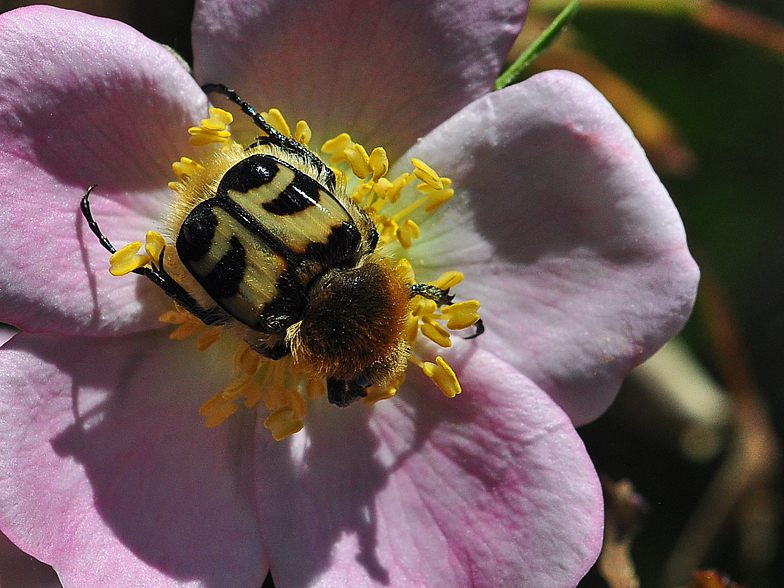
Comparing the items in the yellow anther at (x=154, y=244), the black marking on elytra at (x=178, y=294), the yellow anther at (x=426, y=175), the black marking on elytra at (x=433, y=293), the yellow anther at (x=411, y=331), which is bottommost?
the black marking on elytra at (x=178, y=294)

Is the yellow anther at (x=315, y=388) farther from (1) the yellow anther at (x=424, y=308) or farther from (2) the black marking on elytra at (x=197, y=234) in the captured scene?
(2) the black marking on elytra at (x=197, y=234)

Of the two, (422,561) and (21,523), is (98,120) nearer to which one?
(21,523)

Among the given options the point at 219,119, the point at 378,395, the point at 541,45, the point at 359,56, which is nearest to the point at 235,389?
the point at 378,395

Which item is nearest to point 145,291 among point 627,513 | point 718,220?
point 627,513

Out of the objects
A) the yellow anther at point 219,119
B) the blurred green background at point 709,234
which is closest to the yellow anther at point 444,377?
the yellow anther at point 219,119

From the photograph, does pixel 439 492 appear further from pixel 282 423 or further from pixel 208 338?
pixel 208 338

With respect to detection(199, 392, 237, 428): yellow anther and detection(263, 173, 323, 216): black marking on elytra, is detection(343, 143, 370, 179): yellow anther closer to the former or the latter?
detection(263, 173, 323, 216): black marking on elytra

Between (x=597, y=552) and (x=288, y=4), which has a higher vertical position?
(x=288, y=4)

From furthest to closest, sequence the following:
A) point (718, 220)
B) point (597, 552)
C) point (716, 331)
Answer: point (718, 220)
point (716, 331)
point (597, 552)
